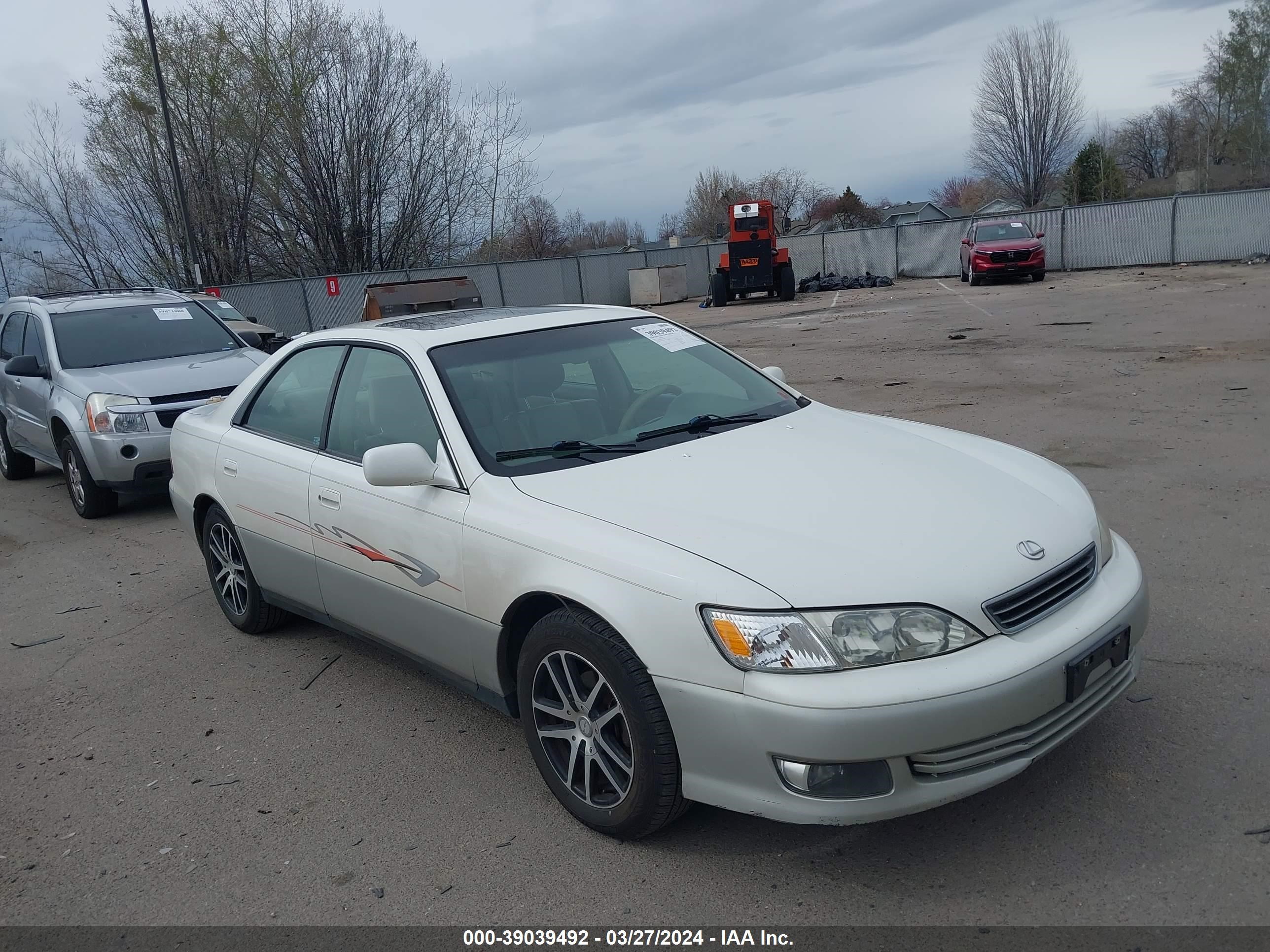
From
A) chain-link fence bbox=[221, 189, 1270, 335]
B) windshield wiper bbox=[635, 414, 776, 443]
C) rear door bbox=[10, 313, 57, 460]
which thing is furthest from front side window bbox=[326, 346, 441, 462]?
chain-link fence bbox=[221, 189, 1270, 335]

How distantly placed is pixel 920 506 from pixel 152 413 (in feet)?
22.0

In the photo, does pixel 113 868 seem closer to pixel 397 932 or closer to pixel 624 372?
pixel 397 932

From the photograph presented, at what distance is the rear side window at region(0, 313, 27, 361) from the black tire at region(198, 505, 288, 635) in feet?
18.5

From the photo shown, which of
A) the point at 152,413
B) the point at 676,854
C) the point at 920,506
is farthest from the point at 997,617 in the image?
the point at 152,413

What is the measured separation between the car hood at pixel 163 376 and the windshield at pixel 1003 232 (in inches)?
887

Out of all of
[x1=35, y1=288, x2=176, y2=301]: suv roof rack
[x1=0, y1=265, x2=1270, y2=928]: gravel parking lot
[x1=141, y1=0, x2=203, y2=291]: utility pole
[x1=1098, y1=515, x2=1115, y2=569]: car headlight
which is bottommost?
[x1=0, y1=265, x2=1270, y2=928]: gravel parking lot

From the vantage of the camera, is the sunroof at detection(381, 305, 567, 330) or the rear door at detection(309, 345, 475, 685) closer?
the rear door at detection(309, 345, 475, 685)

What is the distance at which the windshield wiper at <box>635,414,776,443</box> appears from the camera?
384 cm

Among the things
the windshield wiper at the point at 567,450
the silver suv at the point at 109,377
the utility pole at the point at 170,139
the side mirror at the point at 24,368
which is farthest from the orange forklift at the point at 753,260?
the windshield wiper at the point at 567,450

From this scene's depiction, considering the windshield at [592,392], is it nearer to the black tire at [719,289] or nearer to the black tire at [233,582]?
the black tire at [233,582]

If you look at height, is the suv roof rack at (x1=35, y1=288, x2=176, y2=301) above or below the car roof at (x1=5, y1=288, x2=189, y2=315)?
above

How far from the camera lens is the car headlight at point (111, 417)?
781 cm

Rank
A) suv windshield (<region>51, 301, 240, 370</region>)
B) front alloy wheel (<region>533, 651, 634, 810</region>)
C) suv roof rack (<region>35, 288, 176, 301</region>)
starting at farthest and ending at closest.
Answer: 1. suv roof rack (<region>35, 288, 176, 301</region>)
2. suv windshield (<region>51, 301, 240, 370</region>)
3. front alloy wheel (<region>533, 651, 634, 810</region>)

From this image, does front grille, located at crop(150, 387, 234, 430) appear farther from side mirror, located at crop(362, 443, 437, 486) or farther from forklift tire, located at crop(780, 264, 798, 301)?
forklift tire, located at crop(780, 264, 798, 301)
